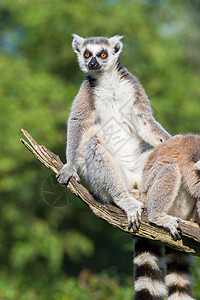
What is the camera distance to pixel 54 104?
1474 cm

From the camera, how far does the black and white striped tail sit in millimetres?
4148

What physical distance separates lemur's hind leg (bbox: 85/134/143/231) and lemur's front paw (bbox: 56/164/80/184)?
0.18 m

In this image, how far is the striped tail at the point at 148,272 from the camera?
420 cm

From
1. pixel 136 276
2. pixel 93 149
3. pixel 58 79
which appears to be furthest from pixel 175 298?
pixel 58 79

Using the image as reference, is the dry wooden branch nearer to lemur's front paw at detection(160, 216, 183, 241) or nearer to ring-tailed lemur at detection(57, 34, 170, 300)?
lemur's front paw at detection(160, 216, 183, 241)

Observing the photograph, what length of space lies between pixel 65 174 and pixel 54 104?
10426 millimetres

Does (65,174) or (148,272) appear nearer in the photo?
(148,272)

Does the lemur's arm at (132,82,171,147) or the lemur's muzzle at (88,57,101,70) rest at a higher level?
the lemur's muzzle at (88,57,101,70)

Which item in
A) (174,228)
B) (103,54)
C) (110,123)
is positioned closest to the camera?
(174,228)

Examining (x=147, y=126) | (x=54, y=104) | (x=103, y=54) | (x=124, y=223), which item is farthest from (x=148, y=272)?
(x=54, y=104)

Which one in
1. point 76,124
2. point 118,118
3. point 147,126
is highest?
point 76,124

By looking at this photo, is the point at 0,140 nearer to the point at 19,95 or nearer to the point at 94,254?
the point at 19,95

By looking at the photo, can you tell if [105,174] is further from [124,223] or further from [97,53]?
[97,53]

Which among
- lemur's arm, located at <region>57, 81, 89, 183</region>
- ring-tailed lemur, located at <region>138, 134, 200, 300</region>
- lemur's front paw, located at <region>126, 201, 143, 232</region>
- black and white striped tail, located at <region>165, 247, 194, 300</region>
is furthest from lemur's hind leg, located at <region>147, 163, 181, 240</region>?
lemur's arm, located at <region>57, 81, 89, 183</region>
